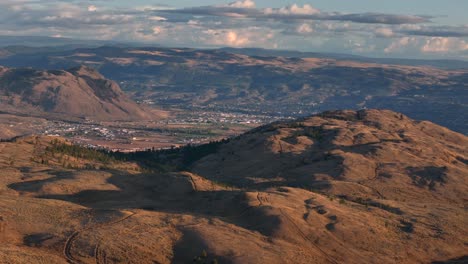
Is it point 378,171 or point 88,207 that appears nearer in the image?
point 88,207

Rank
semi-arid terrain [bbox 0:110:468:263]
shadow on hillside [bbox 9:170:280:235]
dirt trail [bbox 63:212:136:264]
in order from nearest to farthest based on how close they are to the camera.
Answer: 1. dirt trail [bbox 63:212:136:264]
2. semi-arid terrain [bbox 0:110:468:263]
3. shadow on hillside [bbox 9:170:280:235]

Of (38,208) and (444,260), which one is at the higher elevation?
(38,208)

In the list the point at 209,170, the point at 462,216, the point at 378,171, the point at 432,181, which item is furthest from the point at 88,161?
the point at 462,216

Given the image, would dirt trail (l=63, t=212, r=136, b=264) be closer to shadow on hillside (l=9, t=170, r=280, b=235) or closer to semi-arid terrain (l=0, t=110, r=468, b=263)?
semi-arid terrain (l=0, t=110, r=468, b=263)

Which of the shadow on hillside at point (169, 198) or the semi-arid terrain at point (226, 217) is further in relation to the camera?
the shadow on hillside at point (169, 198)

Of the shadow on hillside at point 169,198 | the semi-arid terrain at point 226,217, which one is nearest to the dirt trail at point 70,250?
the semi-arid terrain at point 226,217

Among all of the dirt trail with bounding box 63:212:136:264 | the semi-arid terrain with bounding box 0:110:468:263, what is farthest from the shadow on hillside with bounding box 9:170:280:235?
the dirt trail with bounding box 63:212:136:264

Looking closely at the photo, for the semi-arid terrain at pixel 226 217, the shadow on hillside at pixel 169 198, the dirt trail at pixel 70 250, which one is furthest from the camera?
the shadow on hillside at pixel 169 198

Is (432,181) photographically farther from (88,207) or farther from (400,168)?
(88,207)

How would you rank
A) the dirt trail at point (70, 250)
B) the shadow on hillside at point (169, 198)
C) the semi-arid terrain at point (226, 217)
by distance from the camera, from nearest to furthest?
the dirt trail at point (70, 250) < the semi-arid terrain at point (226, 217) < the shadow on hillside at point (169, 198)

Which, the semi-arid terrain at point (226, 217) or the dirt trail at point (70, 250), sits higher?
the dirt trail at point (70, 250)

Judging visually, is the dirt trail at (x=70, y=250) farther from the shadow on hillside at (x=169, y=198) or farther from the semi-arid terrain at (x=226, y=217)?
the shadow on hillside at (x=169, y=198)
